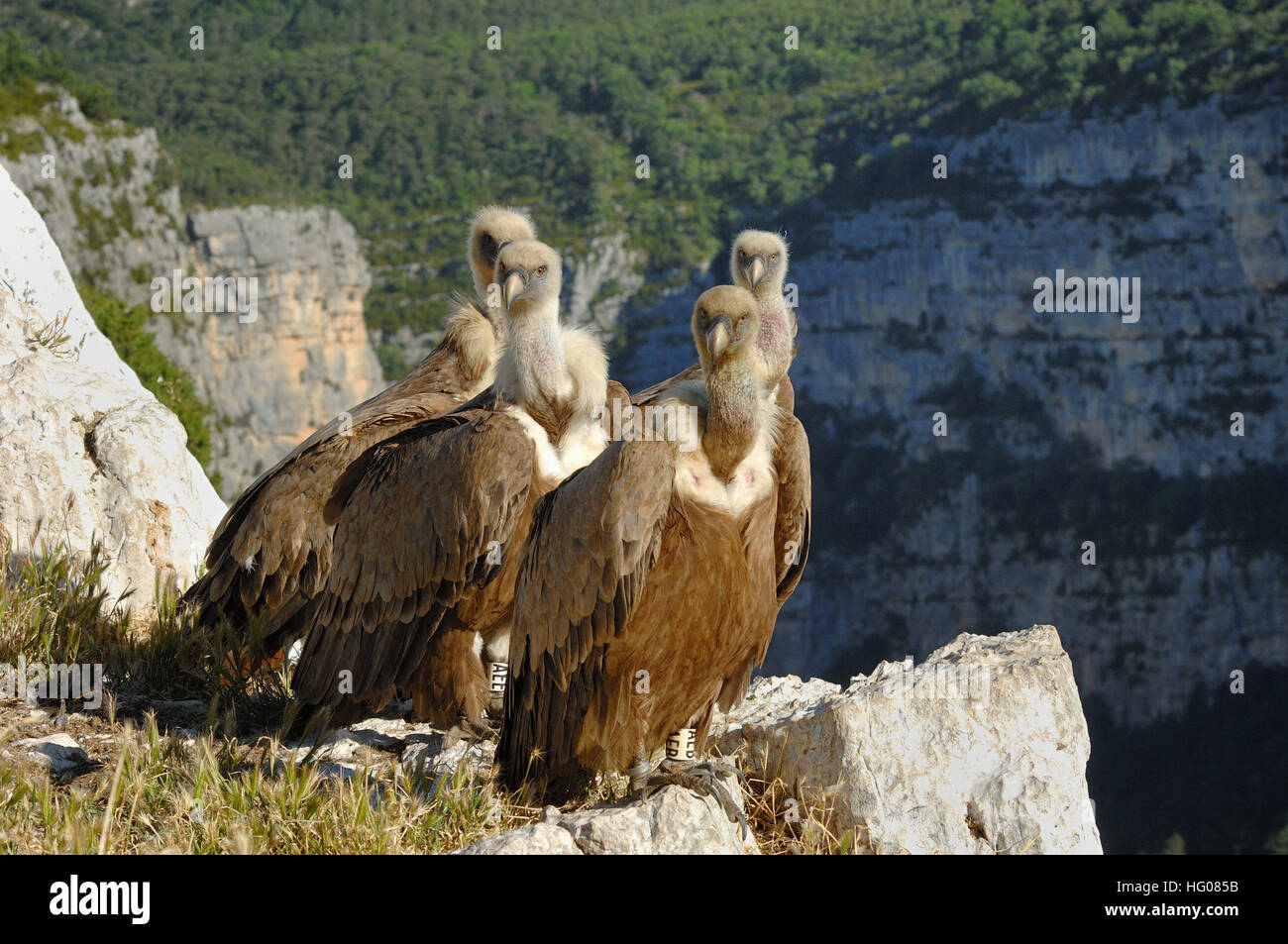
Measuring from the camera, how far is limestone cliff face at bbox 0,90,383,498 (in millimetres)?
43719

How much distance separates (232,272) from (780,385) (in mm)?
47511

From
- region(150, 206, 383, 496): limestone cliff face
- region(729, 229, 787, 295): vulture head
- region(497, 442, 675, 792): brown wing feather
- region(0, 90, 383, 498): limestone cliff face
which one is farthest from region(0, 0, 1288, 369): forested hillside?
region(497, 442, 675, 792): brown wing feather

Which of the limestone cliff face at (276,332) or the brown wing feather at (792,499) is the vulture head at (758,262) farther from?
the limestone cliff face at (276,332)

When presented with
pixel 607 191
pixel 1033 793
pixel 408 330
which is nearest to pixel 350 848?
pixel 1033 793

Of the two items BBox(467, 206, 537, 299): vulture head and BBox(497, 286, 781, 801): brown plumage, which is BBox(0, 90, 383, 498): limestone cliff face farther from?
BBox(497, 286, 781, 801): brown plumage

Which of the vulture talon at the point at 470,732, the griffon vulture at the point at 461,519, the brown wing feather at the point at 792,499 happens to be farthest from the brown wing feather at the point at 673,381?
the vulture talon at the point at 470,732

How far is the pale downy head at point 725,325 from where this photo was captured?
5039 millimetres

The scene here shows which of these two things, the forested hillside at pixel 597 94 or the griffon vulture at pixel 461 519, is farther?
the forested hillside at pixel 597 94

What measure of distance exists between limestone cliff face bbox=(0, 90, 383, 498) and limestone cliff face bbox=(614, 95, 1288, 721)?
13.5 metres

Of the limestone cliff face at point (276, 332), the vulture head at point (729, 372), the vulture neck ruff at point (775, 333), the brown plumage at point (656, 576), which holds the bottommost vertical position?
the brown plumage at point (656, 576)

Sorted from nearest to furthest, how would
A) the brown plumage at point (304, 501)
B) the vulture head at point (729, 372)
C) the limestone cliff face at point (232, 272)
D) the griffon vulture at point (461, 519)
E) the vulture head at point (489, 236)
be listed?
the vulture head at point (729, 372), the griffon vulture at point (461, 519), the brown plumage at point (304, 501), the vulture head at point (489, 236), the limestone cliff face at point (232, 272)

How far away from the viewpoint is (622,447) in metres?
5.01

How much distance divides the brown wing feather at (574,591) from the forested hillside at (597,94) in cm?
5244

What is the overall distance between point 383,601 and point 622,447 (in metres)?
1.88
